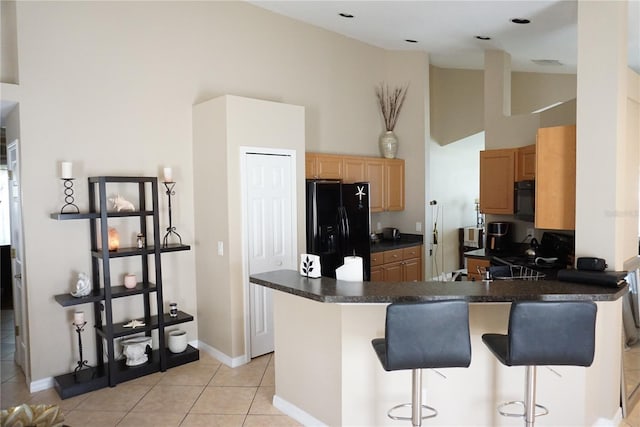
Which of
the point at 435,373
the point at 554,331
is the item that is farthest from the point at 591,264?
the point at 435,373

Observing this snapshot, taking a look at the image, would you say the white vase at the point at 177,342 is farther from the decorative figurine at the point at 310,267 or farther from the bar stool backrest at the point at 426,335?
the bar stool backrest at the point at 426,335

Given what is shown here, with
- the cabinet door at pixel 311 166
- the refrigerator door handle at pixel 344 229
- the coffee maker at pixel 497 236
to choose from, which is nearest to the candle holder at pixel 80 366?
the refrigerator door handle at pixel 344 229

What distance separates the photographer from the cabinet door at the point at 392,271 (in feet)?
18.5

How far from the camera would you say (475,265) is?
4.88 metres

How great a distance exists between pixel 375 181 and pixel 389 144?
62cm

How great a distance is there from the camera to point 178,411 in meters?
3.21

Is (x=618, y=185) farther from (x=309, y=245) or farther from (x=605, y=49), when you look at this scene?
(x=309, y=245)

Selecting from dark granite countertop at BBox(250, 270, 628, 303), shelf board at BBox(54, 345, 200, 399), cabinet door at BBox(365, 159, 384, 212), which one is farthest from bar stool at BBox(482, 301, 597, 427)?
cabinet door at BBox(365, 159, 384, 212)

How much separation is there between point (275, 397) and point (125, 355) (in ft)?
5.17

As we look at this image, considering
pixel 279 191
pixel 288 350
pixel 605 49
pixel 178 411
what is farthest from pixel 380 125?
pixel 178 411

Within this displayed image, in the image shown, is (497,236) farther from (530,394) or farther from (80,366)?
(80,366)

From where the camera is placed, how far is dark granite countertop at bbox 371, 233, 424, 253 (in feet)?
18.4

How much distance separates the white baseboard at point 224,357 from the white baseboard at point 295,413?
853mm

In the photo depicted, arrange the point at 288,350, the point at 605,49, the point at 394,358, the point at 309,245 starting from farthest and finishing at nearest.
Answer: the point at 309,245, the point at 288,350, the point at 605,49, the point at 394,358
